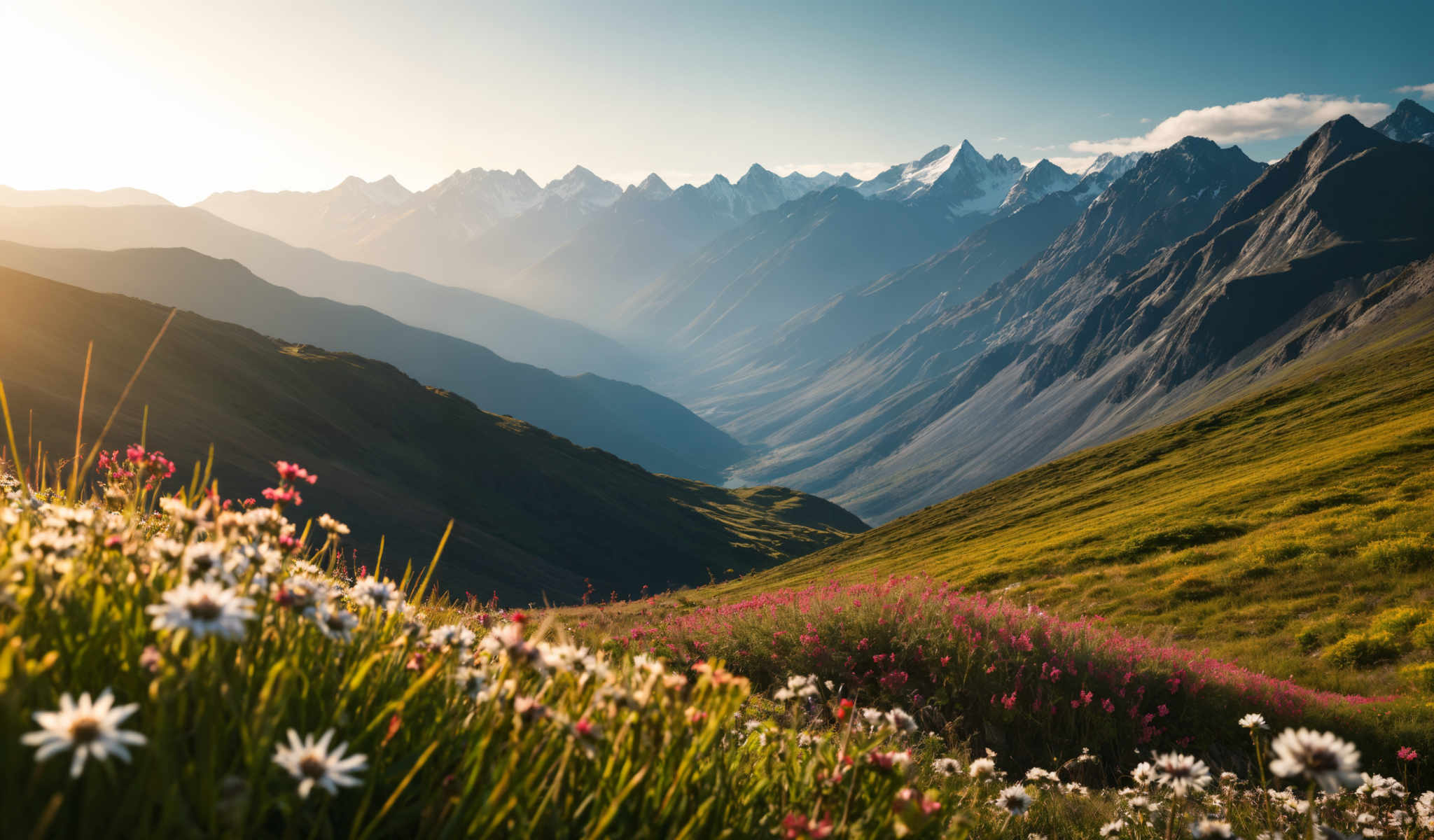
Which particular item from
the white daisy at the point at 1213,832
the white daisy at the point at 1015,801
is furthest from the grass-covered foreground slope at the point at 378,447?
the white daisy at the point at 1213,832

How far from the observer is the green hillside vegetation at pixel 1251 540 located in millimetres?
21781

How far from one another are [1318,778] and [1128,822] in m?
4.47

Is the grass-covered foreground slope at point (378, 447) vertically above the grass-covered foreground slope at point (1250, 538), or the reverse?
the grass-covered foreground slope at point (1250, 538)

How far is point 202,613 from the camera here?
6.04 feet

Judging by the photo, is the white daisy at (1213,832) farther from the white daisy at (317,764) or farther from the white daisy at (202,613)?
the white daisy at (202,613)

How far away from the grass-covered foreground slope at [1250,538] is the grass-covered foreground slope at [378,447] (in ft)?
112

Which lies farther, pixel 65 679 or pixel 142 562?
pixel 142 562

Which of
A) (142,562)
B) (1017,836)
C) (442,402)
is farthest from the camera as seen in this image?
(442,402)

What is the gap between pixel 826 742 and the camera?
3.59 meters

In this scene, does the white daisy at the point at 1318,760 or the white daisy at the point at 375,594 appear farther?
the white daisy at the point at 375,594

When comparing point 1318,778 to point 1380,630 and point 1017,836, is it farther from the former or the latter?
point 1380,630

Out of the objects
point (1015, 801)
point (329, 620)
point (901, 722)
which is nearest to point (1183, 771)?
point (1015, 801)

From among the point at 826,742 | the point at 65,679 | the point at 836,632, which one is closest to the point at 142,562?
the point at 65,679

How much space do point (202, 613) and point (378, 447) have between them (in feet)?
426
